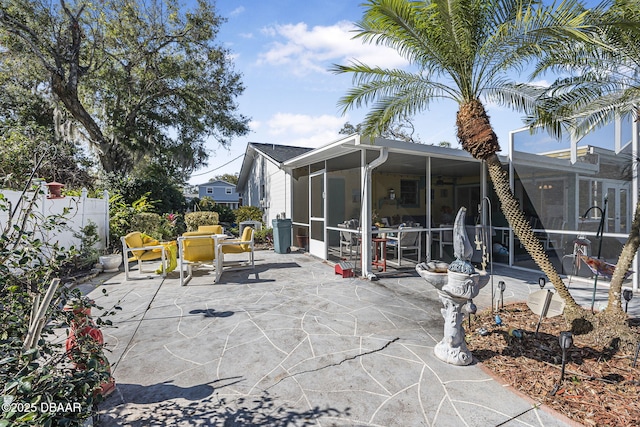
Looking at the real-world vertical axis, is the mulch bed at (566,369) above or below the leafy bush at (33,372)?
below

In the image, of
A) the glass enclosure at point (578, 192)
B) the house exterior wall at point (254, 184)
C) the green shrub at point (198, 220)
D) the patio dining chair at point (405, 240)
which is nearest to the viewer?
the glass enclosure at point (578, 192)

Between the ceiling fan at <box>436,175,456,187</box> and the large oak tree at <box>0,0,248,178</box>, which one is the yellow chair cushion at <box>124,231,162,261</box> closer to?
the large oak tree at <box>0,0,248,178</box>

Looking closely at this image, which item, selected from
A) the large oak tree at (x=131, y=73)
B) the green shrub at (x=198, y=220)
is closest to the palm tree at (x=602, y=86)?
the green shrub at (x=198, y=220)

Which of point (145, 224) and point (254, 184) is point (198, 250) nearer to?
point (145, 224)

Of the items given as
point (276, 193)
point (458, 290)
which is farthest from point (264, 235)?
point (458, 290)

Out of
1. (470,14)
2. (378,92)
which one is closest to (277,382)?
(378,92)

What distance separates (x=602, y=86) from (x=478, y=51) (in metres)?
2.35

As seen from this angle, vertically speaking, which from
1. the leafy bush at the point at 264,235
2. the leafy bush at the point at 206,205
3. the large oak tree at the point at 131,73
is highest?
the large oak tree at the point at 131,73

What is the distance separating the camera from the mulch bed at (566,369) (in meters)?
2.31

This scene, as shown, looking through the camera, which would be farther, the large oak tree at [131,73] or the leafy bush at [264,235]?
the large oak tree at [131,73]

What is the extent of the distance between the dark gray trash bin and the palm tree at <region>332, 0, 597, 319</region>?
5638 millimetres

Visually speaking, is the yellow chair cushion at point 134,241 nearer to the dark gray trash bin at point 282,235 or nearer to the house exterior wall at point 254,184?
the dark gray trash bin at point 282,235

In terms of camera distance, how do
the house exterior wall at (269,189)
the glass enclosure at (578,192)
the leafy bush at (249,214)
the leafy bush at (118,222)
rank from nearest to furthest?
the glass enclosure at (578,192)
the leafy bush at (118,222)
the house exterior wall at (269,189)
the leafy bush at (249,214)

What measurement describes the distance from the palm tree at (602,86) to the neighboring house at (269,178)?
7.66 metres
